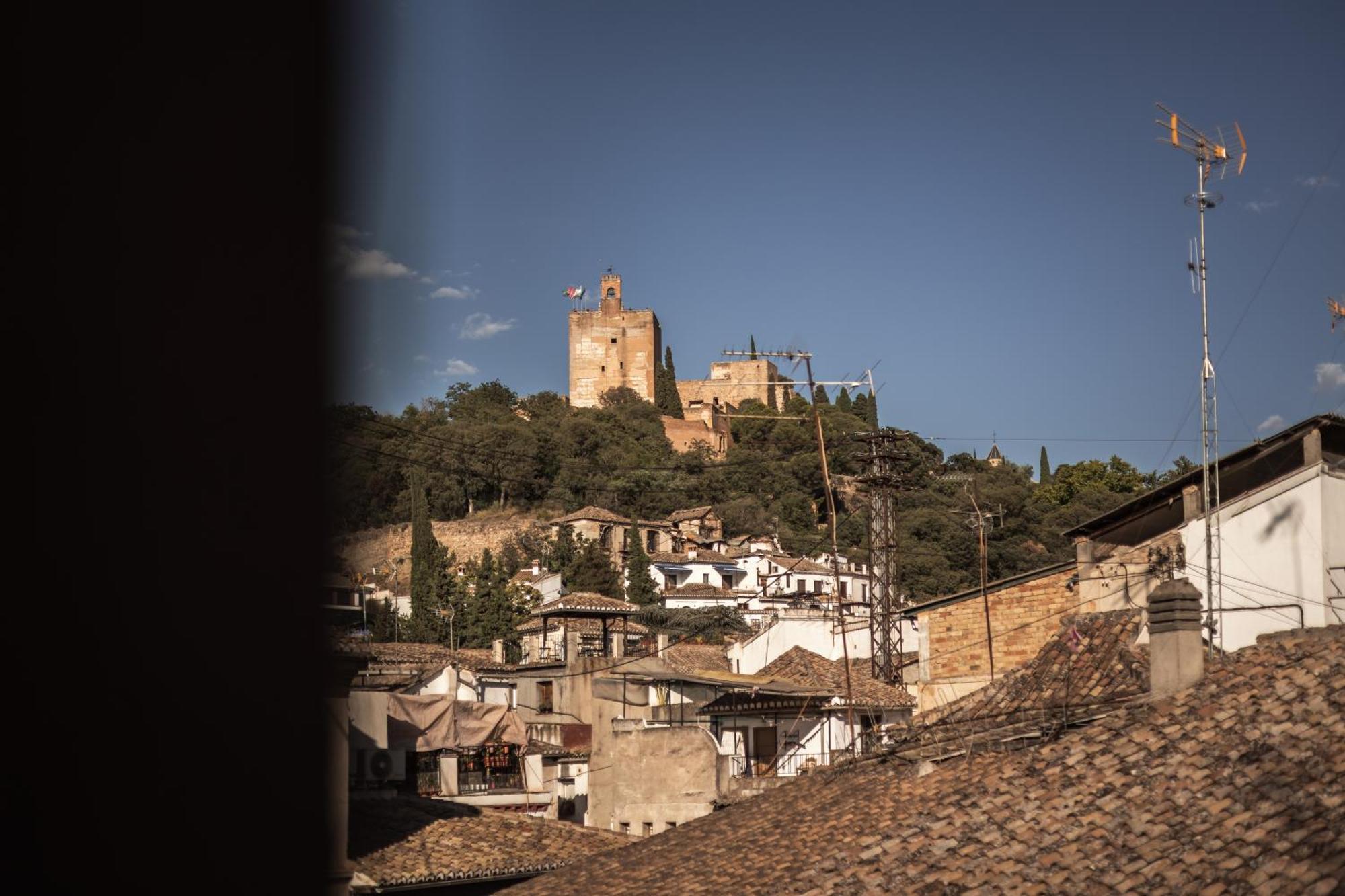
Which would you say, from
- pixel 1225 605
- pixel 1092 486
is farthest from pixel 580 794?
pixel 1092 486

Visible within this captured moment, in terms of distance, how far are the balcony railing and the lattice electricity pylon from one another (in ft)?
20.1

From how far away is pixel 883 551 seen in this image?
2703cm

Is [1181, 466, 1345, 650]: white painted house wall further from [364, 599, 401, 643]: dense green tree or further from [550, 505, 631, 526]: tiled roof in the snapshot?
[550, 505, 631, 526]: tiled roof

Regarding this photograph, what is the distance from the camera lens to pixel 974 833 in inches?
354

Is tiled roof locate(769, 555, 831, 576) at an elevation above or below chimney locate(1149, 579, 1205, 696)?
above

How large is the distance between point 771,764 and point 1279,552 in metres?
7.75

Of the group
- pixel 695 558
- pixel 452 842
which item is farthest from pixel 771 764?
pixel 695 558

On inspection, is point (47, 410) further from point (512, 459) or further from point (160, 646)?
point (512, 459)

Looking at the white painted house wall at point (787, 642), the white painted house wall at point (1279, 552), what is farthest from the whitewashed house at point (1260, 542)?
the white painted house wall at point (787, 642)

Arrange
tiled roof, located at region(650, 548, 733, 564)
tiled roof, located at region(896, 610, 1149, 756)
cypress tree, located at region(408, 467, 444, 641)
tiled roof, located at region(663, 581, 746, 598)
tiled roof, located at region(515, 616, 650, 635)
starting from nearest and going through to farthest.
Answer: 1. tiled roof, located at region(896, 610, 1149, 756)
2. tiled roof, located at region(515, 616, 650, 635)
3. cypress tree, located at region(408, 467, 444, 641)
4. tiled roof, located at region(663, 581, 746, 598)
5. tiled roof, located at region(650, 548, 733, 564)

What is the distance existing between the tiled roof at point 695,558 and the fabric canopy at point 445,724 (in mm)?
31674

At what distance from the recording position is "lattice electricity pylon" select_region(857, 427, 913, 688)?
26078mm

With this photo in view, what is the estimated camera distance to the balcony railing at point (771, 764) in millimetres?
18422

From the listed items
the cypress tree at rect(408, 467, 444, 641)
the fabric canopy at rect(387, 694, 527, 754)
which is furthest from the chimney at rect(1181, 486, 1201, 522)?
the cypress tree at rect(408, 467, 444, 641)
